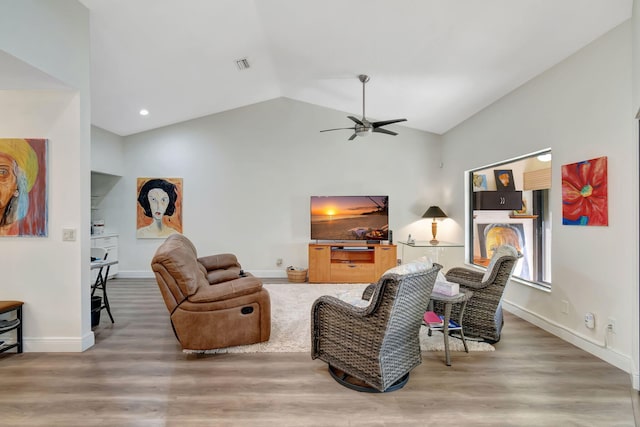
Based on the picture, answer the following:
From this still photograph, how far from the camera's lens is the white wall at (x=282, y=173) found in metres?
6.08

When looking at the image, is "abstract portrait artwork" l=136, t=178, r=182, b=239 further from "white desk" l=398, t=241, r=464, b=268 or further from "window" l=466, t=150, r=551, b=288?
"window" l=466, t=150, r=551, b=288

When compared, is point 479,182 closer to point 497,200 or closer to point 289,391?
point 497,200

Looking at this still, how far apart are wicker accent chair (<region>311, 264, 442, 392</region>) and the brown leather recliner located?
714 mm

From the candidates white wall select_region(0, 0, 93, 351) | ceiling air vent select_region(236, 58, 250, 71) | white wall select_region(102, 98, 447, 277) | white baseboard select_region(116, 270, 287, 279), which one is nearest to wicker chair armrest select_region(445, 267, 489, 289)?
white wall select_region(102, 98, 447, 277)

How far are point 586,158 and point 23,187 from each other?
5191mm

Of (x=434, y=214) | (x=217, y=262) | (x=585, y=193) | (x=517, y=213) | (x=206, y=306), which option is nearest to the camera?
(x=206, y=306)

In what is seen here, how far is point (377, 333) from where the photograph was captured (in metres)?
2.17

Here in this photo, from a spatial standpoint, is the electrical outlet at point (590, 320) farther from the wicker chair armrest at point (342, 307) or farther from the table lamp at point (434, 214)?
the table lamp at point (434, 214)

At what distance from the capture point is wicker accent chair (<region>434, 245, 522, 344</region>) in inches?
117

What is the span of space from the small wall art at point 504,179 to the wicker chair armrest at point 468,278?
5.84 ft

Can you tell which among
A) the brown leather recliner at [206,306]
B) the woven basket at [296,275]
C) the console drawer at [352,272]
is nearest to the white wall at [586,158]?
the console drawer at [352,272]

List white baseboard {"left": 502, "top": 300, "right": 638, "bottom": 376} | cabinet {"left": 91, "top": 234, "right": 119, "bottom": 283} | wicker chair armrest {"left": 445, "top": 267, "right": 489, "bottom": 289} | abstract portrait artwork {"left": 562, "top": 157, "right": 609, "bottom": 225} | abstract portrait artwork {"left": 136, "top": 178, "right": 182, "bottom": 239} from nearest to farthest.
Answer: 1. white baseboard {"left": 502, "top": 300, "right": 638, "bottom": 376}
2. abstract portrait artwork {"left": 562, "top": 157, "right": 609, "bottom": 225}
3. wicker chair armrest {"left": 445, "top": 267, "right": 489, "bottom": 289}
4. cabinet {"left": 91, "top": 234, "right": 119, "bottom": 283}
5. abstract portrait artwork {"left": 136, "top": 178, "right": 182, "bottom": 239}

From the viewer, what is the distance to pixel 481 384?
2.33m


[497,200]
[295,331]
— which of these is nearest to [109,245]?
[295,331]
